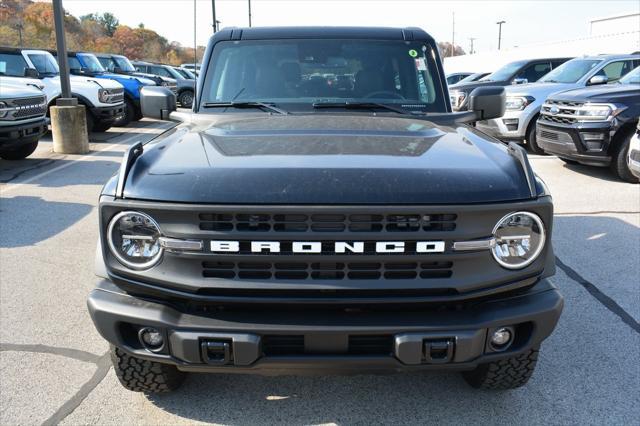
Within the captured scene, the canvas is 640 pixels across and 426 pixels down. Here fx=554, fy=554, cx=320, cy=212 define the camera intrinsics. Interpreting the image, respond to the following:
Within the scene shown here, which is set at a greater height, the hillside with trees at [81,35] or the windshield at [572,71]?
the hillside with trees at [81,35]

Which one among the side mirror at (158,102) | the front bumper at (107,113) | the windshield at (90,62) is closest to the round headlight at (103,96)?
the front bumper at (107,113)

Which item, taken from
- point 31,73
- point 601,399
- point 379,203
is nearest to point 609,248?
point 601,399

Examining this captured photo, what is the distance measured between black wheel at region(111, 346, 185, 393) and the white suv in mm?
10372

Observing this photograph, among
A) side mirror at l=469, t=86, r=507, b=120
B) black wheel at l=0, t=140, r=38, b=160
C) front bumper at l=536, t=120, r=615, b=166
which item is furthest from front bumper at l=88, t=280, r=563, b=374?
black wheel at l=0, t=140, r=38, b=160

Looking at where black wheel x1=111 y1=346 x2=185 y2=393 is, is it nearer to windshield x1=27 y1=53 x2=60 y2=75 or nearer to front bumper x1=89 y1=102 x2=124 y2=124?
front bumper x1=89 y1=102 x2=124 y2=124

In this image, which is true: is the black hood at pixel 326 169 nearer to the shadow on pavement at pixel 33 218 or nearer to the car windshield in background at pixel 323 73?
the car windshield in background at pixel 323 73

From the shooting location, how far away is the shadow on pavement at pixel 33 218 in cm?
541

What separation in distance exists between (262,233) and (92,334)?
1.97 m

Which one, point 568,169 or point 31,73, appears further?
point 31,73

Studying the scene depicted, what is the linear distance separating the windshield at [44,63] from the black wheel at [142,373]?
37.1ft

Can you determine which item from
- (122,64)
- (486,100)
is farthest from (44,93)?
(486,100)

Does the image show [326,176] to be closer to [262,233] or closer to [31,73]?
[262,233]

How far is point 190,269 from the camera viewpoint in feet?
7.06

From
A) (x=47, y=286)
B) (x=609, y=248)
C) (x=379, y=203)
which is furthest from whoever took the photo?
(x=609, y=248)
